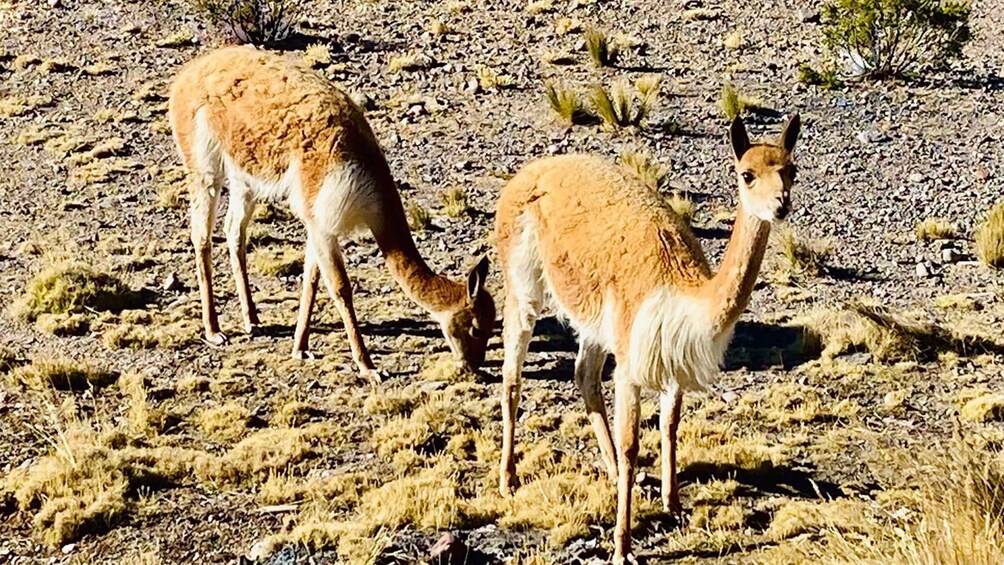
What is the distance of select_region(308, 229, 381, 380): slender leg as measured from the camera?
24.5 ft

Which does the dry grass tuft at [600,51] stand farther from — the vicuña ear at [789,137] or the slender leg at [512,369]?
the vicuña ear at [789,137]

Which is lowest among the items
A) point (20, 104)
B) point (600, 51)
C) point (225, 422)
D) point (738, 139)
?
point (225, 422)

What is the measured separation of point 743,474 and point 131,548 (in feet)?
10.7

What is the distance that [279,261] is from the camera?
9594 millimetres

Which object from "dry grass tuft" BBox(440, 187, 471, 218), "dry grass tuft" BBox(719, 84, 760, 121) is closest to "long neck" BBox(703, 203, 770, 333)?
"dry grass tuft" BBox(440, 187, 471, 218)

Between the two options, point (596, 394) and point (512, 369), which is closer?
point (512, 369)

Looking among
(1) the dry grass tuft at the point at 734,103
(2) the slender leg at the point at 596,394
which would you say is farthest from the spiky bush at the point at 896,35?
(2) the slender leg at the point at 596,394

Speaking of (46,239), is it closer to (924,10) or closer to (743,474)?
(743,474)

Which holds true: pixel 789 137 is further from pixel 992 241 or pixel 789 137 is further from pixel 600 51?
pixel 600 51

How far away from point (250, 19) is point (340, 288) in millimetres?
9224

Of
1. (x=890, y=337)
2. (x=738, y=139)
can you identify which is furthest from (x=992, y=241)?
(x=738, y=139)

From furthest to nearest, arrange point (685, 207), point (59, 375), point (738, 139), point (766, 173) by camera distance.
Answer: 1. point (685, 207)
2. point (59, 375)
3. point (738, 139)
4. point (766, 173)

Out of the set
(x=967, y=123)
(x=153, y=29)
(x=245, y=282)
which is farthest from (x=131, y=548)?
(x=153, y=29)

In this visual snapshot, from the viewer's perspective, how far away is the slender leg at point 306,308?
308 inches
